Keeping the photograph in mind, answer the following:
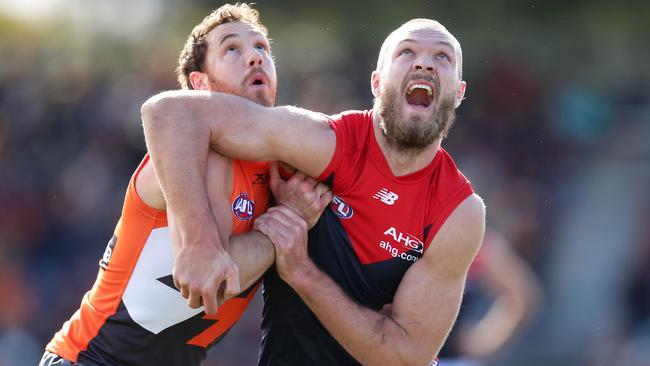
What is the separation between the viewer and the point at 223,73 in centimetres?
546

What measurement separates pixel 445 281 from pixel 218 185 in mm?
1218

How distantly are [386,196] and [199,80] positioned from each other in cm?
126

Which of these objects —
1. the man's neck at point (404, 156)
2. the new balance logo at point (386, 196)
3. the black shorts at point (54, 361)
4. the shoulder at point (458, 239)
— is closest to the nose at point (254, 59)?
the man's neck at point (404, 156)

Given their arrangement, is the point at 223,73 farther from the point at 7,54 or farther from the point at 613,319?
the point at 7,54

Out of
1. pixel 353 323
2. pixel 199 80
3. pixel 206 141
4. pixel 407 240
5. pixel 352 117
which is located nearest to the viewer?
pixel 206 141

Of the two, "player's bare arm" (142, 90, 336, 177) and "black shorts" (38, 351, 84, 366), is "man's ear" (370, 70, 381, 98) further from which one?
"black shorts" (38, 351, 84, 366)

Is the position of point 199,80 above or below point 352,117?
above

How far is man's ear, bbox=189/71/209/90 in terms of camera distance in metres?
5.62

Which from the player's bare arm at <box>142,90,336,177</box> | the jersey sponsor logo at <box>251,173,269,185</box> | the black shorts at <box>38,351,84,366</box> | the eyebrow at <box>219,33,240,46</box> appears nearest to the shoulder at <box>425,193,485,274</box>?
the player's bare arm at <box>142,90,336,177</box>

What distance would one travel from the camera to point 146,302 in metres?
5.08

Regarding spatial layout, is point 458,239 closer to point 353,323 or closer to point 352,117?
point 353,323

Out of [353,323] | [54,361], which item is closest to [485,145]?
[353,323]

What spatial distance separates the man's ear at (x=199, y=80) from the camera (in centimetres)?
562

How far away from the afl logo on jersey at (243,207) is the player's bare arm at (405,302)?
26cm
